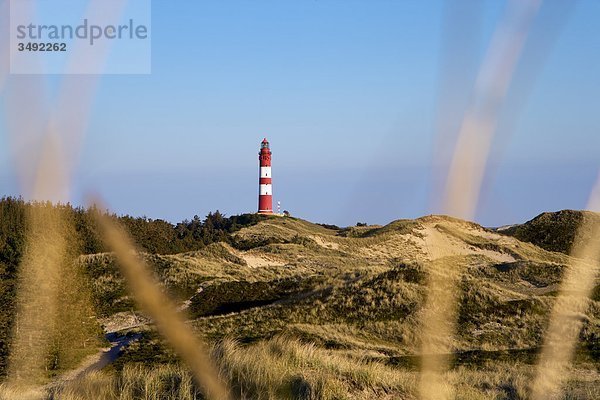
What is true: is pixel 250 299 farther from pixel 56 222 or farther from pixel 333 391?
pixel 56 222

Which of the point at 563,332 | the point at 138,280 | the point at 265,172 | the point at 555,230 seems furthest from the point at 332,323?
the point at 265,172

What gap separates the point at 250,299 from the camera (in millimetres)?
32719

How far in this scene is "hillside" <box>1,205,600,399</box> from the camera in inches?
408

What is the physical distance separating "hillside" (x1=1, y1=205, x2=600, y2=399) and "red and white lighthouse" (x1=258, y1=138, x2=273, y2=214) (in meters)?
19.6

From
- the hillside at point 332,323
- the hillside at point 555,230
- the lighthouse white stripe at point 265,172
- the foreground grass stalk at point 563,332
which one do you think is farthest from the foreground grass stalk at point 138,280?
the lighthouse white stripe at point 265,172

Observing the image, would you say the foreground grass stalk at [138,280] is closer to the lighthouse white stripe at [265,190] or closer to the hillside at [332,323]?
the hillside at [332,323]

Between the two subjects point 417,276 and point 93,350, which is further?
point 417,276

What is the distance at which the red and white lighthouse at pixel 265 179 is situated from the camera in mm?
74750

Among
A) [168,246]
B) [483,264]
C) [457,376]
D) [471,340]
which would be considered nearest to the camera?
[457,376]

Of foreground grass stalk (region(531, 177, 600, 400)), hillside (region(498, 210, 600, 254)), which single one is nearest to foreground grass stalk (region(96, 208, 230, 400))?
foreground grass stalk (region(531, 177, 600, 400))

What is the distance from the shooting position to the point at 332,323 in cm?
2628

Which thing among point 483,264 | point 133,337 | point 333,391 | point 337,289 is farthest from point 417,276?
point 333,391

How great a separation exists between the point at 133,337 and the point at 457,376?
1230 cm

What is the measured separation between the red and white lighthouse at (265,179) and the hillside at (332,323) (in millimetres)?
19590
